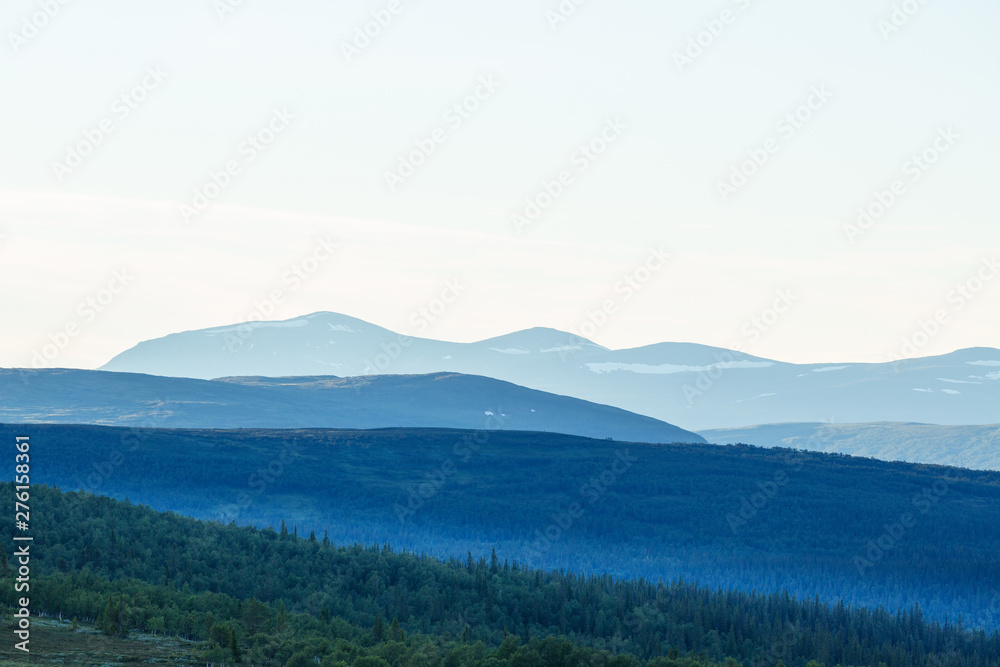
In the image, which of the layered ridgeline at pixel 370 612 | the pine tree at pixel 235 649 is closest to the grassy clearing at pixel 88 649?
the layered ridgeline at pixel 370 612

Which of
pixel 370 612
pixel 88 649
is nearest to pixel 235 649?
pixel 88 649

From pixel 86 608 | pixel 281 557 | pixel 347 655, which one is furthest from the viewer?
pixel 281 557

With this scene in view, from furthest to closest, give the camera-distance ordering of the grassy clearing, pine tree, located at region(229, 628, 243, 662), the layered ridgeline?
the layered ridgeline, pine tree, located at region(229, 628, 243, 662), the grassy clearing

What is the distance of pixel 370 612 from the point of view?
4862 inches

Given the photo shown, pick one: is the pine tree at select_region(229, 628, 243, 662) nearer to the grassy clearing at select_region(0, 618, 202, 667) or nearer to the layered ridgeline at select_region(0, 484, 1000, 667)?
the layered ridgeline at select_region(0, 484, 1000, 667)

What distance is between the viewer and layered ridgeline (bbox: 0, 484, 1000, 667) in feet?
249

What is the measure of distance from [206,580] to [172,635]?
145 ft

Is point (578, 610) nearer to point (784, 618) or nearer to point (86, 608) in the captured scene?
point (784, 618)

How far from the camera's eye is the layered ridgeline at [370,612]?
75.9m

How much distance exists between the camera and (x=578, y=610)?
148m

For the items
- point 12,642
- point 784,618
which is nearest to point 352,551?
point 784,618

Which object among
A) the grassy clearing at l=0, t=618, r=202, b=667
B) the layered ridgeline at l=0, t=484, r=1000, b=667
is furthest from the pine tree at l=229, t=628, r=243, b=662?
the grassy clearing at l=0, t=618, r=202, b=667

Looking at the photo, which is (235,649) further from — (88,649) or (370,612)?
(370,612)

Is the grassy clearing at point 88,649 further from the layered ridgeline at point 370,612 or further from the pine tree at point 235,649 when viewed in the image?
the pine tree at point 235,649
